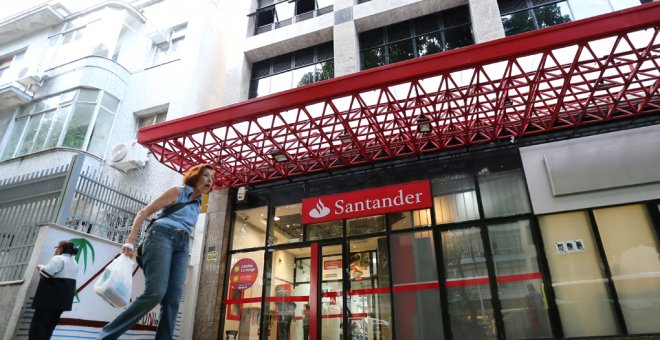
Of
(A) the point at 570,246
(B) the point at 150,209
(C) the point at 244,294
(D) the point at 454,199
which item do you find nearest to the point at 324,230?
(C) the point at 244,294

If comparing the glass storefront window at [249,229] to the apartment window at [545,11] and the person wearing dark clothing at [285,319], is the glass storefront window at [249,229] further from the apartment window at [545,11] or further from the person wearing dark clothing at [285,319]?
the apartment window at [545,11]

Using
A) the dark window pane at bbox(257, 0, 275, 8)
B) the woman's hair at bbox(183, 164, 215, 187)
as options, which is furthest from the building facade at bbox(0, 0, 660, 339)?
the woman's hair at bbox(183, 164, 215, 187)

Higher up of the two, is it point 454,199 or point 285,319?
point 454,199

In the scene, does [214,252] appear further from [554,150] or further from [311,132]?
[554,150]

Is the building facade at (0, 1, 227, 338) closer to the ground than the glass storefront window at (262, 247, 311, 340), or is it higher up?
higher up

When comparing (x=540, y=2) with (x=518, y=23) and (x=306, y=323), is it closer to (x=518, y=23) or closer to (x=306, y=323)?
(x=518, y=23)

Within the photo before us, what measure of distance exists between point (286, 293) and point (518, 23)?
30.6 feet

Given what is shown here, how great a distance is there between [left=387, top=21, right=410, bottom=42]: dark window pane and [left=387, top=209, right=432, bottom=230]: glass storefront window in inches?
233

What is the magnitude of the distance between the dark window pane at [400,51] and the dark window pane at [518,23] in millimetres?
2598

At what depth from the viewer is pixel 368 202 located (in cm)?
933

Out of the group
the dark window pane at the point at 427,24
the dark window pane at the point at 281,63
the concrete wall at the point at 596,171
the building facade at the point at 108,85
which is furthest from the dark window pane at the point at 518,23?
the building facade at the point at 108,85

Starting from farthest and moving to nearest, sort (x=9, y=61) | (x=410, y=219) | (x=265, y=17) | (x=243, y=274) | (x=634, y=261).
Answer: (x=9, y=61), (x=265, y=17), (x=243, y=274), (x=410, y=219), (x=634, y=261)

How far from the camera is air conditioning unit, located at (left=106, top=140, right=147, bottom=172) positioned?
447 inches

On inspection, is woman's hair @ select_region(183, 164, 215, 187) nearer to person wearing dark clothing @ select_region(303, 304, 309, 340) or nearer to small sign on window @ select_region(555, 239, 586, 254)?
person wearing dark clothing @ select_region(303, 304, 309, 340)
